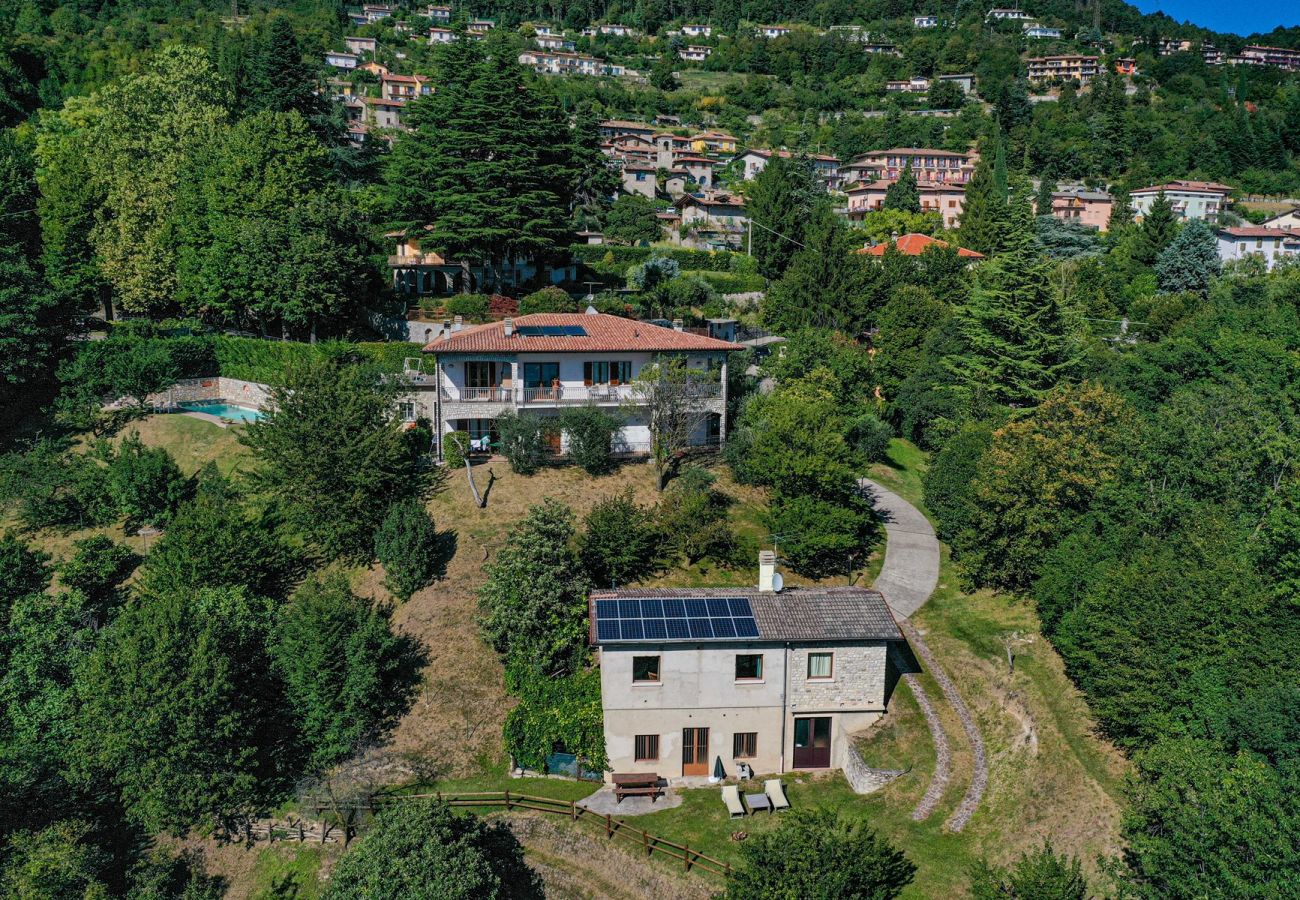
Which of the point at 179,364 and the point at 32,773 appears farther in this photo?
the point at 179,364

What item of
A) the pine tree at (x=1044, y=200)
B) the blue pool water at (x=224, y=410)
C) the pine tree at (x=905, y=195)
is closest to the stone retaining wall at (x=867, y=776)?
the blue pool water at (x=224, y=410)

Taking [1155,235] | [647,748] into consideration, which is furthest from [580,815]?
[1155,235]

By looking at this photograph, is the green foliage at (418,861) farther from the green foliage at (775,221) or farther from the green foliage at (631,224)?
the green foliage at (631,224)

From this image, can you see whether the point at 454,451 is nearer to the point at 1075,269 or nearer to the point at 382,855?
the point at 382,855

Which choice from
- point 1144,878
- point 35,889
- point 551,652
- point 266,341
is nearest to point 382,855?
point 551,652

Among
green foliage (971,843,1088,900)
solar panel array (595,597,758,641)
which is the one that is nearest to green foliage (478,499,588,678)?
solar panel array (595,597,758,641)

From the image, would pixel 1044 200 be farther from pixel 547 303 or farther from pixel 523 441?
pixel 523 441

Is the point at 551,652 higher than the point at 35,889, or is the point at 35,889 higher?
the point at 551,652
